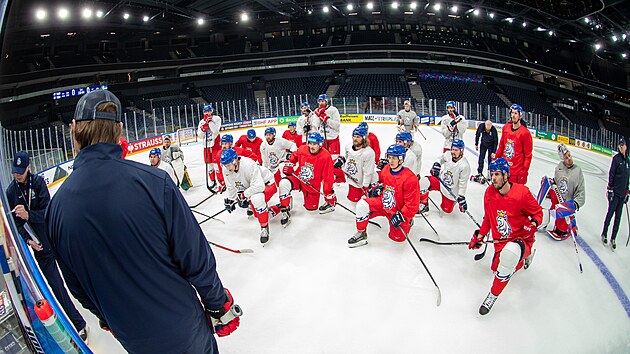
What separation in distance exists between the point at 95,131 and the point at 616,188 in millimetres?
5155

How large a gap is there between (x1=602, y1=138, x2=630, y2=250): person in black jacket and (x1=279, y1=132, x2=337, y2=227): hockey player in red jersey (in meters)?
3.46

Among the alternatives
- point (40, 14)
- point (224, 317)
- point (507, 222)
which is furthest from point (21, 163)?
point (40, 14)

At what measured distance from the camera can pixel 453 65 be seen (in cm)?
2025

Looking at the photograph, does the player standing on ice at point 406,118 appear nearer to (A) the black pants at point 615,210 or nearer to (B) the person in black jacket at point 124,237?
(A) the black pants at point 615,210

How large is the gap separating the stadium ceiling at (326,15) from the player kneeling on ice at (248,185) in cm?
379

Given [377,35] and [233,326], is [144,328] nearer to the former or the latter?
[233,326]

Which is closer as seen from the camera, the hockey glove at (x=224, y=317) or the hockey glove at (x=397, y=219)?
the hockey glove at (x=224, y=317)

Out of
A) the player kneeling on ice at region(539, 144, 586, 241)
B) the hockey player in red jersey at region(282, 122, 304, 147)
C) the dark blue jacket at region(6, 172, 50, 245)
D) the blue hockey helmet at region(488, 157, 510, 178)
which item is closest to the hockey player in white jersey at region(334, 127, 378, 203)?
the hockey player in red jersey at region(282, 122, 304, 147)

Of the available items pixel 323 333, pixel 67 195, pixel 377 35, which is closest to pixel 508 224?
pixel 323 333

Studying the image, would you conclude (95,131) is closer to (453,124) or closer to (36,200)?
(36,200)

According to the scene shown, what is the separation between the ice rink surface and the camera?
3.13 metres

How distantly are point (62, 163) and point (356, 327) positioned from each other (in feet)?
29.8

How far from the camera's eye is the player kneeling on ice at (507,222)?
3.38 meters

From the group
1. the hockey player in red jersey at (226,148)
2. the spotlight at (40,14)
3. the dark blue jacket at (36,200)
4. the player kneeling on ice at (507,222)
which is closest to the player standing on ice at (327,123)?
the hockey player in red jersey at (226,148)
